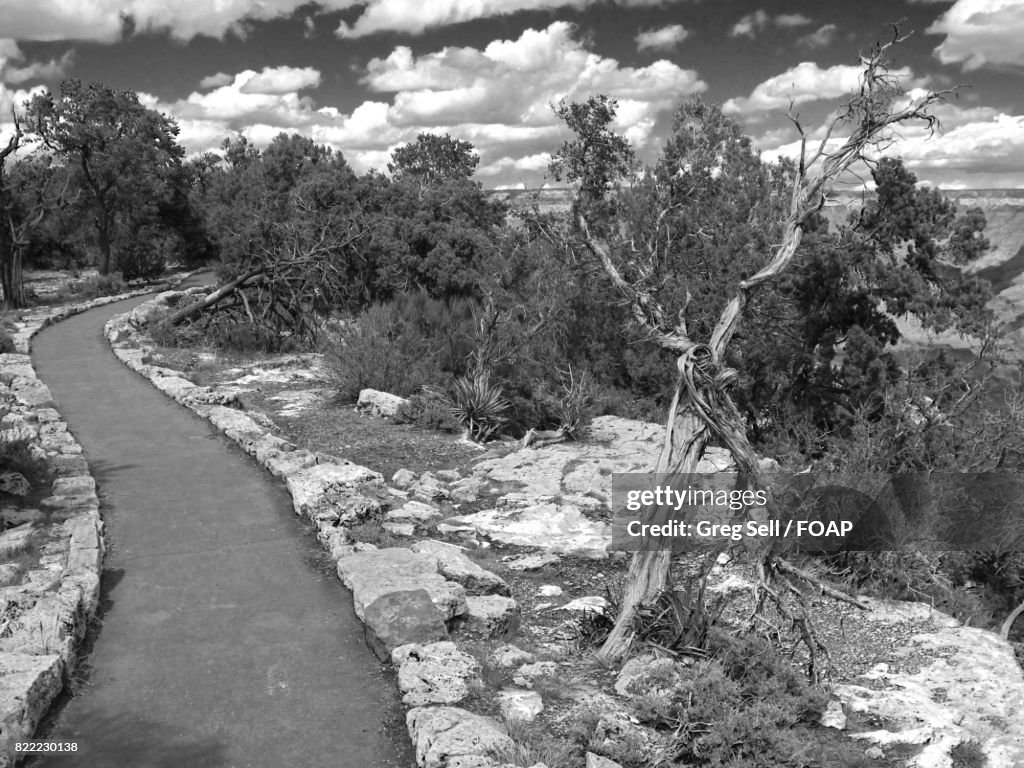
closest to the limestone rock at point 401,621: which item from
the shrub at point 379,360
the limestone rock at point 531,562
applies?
the limestone rock at point 531,562

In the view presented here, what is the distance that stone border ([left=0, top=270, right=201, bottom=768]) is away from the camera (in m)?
4.41

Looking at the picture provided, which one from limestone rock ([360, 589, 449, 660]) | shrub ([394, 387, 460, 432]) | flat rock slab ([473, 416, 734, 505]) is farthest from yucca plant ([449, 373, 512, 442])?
limestone rock ([360, 589, 449, 660])

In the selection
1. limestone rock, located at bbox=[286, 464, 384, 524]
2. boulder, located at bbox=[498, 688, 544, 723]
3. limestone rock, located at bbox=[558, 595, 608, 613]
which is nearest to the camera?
boulder, located at bbox=[498, 688, 544, 723]

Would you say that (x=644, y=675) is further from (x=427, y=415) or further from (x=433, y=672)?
(x=427, y=415)

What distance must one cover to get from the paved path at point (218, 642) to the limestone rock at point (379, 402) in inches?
119

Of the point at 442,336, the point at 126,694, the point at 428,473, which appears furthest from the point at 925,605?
the point at 442,336

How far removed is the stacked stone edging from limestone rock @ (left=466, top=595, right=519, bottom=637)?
0.05 feet

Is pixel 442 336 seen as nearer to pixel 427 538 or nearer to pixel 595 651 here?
pixel 427 538

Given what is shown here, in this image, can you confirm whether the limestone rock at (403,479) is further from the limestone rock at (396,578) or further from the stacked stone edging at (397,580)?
the limestone rock at (396,578)

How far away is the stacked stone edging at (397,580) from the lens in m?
4.25

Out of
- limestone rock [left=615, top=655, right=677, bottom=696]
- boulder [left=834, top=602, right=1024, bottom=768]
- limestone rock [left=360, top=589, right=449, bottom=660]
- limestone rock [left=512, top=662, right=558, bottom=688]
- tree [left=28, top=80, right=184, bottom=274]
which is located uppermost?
tree [left=28, top=80, right=184, bottom=274]

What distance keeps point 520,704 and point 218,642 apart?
6.79 ft

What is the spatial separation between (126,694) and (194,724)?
58 cm

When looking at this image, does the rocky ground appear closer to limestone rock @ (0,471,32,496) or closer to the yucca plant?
the yucca plant
